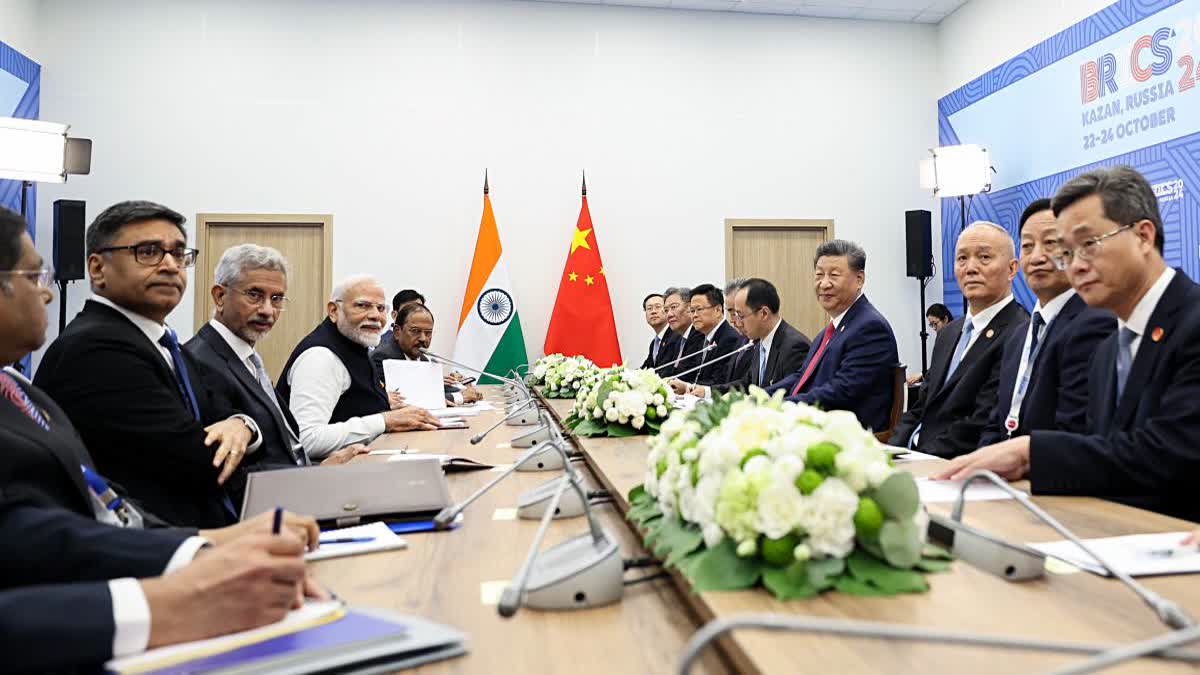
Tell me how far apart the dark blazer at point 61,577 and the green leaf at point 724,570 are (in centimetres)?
65

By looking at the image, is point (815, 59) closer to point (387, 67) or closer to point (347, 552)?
point (387, 67)

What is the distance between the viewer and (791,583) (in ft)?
2.97

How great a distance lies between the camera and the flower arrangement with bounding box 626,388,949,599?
90cm

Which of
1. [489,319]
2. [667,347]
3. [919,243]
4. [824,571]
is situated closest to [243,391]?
[824,571]

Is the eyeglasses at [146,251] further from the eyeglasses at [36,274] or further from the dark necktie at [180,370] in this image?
the eyeglasses at [36,274]

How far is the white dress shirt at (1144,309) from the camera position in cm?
174

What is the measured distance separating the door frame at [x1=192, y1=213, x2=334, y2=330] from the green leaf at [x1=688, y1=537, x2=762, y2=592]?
6.33 meters

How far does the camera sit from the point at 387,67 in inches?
275

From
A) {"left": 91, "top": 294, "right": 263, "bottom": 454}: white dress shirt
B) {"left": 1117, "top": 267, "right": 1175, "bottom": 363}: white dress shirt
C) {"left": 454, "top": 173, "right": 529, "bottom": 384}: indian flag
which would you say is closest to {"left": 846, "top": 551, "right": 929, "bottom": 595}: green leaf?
{"left": 1117, "top": 267, "right": 1175, "bottom": 363}: white dress shirt

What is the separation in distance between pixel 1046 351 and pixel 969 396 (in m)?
0.60

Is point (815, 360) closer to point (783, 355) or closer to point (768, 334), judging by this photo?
point (783, 355)

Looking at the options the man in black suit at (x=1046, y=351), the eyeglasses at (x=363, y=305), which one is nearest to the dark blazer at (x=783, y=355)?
the man in black suit at (x=1046, y=351)

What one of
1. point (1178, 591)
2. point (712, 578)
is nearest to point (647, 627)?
point (712, 578)

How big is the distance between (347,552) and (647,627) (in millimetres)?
592
